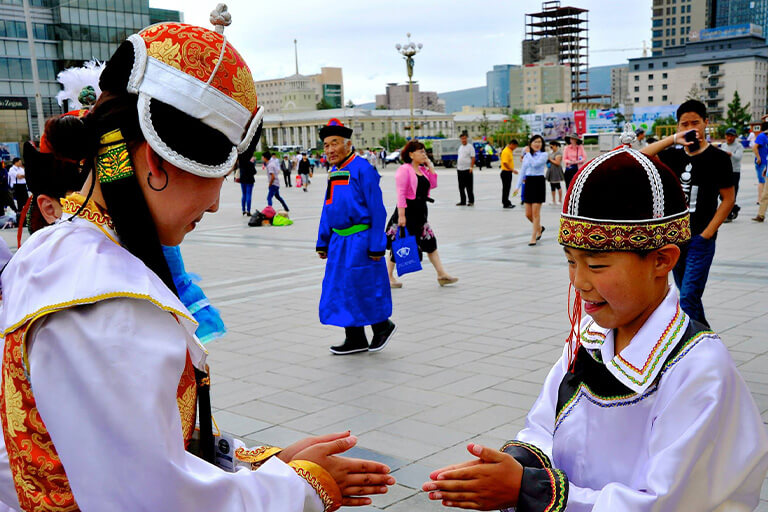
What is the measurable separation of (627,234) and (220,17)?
1000 millimetres

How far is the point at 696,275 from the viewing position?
5.32m

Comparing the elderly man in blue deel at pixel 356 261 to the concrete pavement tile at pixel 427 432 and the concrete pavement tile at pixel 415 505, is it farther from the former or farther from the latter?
the concrete pavement tile at pixel 415 505

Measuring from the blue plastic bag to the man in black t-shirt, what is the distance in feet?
10.1

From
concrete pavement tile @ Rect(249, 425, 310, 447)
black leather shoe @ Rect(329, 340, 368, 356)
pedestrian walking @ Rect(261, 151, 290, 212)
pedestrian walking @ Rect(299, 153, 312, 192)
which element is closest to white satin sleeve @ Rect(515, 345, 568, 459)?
concrete pavement tile @ Rect(249, 425, 310, 447)

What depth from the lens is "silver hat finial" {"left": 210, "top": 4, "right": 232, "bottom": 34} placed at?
4.84ft

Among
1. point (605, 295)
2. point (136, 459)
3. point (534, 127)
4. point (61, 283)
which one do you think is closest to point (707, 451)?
point (605, 295)

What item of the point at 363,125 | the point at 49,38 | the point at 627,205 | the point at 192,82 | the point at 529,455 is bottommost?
the point at 529,455

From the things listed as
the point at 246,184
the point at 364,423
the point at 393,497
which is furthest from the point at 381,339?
the point at 246,184

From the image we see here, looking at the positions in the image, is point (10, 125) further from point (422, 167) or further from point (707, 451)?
point (707, 451)

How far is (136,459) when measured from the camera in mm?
1152

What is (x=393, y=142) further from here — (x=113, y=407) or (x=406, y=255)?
(x=113, y=407)

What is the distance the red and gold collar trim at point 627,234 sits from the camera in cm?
167

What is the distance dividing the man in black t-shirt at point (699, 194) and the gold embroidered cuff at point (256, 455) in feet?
14.3

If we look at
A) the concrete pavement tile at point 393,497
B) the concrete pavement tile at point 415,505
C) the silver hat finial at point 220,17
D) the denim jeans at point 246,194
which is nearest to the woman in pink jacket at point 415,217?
the concrete pavement tile at point 393,497
